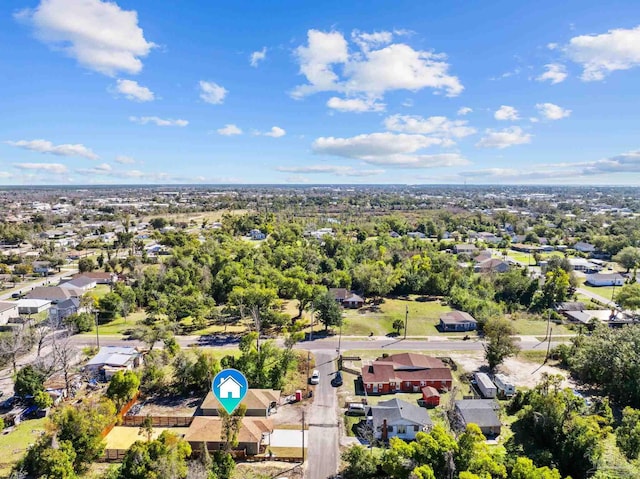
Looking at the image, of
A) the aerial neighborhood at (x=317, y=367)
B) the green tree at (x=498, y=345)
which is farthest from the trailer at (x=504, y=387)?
the green tree at (x=498, y=345)

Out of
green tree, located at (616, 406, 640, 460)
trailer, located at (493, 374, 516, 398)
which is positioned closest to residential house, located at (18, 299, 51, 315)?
trailer, located at (493, 374, 516, 398)

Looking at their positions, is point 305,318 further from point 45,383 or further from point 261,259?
point 45,383

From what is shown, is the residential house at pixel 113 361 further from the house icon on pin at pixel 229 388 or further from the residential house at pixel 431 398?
the residential house at pixel 431 398

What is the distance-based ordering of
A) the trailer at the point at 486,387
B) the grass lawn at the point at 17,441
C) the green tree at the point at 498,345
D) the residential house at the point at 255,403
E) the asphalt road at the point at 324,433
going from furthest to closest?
the green tree at the point at 498,345, the trailer at the point at 486,387, the residential house at the point at 255,403, the asphalt road at the point at 324,433, the grass lawn at the point at 17,441

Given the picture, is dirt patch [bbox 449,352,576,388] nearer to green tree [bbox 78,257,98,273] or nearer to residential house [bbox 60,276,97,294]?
residential house [bbox 60,276,97,294]

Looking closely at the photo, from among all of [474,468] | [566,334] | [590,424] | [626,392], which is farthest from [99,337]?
[566,334]

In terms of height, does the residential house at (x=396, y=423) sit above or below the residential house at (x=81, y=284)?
below
